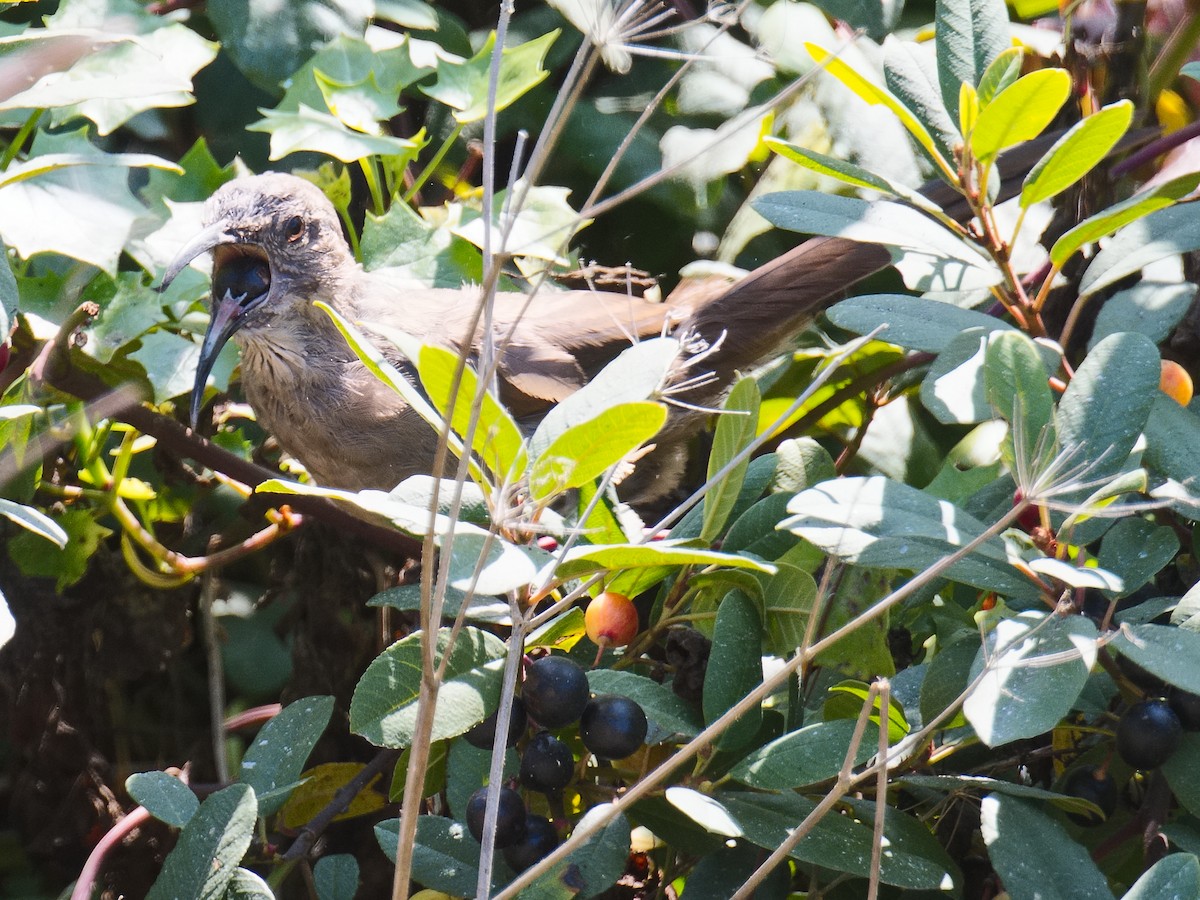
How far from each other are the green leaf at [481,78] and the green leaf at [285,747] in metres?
1.07

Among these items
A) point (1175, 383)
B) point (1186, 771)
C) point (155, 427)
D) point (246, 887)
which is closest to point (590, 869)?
point (246, 887)

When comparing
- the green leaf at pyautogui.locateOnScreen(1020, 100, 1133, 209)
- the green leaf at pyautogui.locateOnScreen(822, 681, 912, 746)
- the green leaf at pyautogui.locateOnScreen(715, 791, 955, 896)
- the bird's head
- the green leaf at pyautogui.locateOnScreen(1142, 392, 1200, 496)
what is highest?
the green leaf at pyautogui.locateOnScreen(1020, 100, 1133, 209)

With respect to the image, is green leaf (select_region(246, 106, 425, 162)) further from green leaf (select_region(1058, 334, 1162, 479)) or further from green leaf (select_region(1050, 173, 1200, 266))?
green leaf (select_region(1058, 334, 1162, 479))

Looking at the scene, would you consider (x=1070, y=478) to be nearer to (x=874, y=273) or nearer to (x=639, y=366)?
(x=639, y=366)

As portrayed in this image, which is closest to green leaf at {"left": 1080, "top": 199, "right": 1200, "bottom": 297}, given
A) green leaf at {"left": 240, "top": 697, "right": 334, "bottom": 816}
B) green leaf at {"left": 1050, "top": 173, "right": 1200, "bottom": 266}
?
green leaf at {"left": 1050, "top": 173, "right": 1200, "bottom": 266}

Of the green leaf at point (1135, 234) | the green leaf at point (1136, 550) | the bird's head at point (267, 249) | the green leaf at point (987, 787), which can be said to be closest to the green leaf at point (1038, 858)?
the green leaf at point (987, 787)

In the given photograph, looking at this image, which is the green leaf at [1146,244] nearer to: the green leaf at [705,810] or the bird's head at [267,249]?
the green leaf at [705,810]

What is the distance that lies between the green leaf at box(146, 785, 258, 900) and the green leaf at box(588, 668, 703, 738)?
36 centimetres

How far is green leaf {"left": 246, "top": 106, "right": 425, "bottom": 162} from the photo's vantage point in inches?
76.1

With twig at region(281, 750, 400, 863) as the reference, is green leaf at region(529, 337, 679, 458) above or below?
above

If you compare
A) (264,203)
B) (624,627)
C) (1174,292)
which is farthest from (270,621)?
(1174,292)

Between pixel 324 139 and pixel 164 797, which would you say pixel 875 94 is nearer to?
pixel 324 139

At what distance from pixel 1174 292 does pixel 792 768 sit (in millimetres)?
714

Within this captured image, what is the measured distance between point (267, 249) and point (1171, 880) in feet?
6.81
